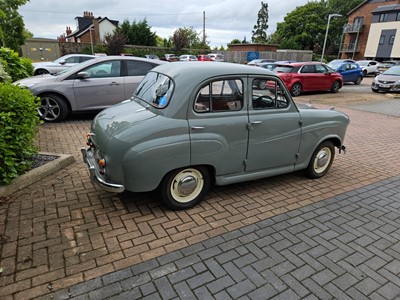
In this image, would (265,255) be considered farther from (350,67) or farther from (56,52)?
(56,52)

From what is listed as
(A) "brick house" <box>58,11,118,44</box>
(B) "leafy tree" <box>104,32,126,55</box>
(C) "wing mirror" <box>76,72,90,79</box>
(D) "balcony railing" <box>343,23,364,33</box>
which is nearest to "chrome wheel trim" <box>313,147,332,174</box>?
(C) "wing mirror" <box>76,72,90,79</box>

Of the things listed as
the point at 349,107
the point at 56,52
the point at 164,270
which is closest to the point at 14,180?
the point at 164,270

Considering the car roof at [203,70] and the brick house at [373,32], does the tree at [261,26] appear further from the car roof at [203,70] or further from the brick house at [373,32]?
the car roof at [203,70]

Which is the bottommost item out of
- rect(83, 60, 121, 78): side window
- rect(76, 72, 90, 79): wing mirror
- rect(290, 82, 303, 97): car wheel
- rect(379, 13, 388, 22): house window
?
rect(290, 82, 303, 97): car wheel

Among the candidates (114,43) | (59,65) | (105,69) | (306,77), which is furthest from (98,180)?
(114,43)

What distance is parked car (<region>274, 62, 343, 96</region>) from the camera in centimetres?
1471

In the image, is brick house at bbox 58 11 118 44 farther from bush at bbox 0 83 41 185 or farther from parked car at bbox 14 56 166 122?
bush at bbox 0 83 41 185

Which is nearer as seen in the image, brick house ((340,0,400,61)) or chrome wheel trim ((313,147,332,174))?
chrome wheel trim ((313,147,332,174))

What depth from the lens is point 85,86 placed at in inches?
295

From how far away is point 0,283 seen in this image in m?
2.48

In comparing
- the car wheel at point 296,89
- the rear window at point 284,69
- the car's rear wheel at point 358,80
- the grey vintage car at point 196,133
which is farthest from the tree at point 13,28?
the car's rear wheel at point 358,80

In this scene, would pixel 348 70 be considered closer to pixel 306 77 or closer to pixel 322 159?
pixel 306 77

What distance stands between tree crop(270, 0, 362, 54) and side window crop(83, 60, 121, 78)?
180 feet

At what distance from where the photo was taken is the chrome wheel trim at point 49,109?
24.2ft
